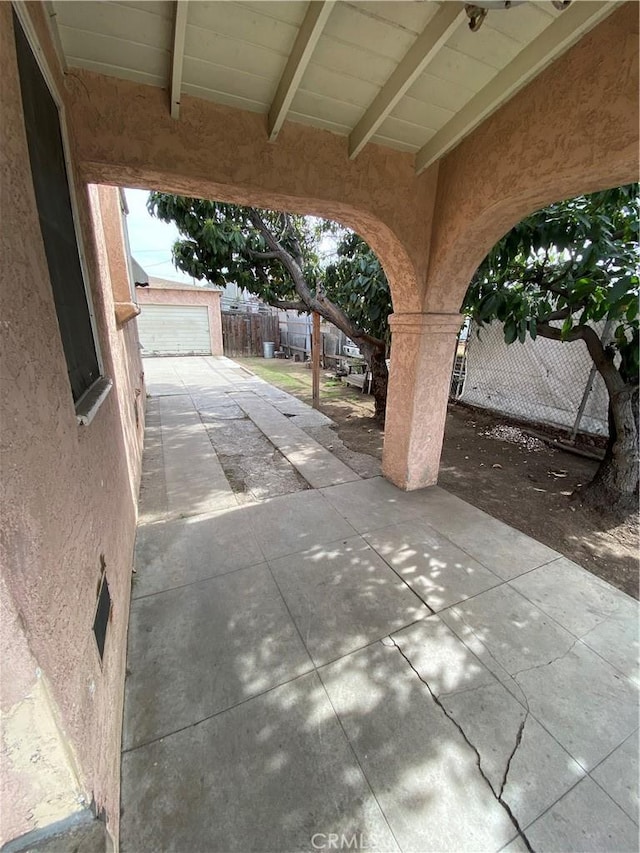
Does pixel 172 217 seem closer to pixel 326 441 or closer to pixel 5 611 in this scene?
pixel 326 441

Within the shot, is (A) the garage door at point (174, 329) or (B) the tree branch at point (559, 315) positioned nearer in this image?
(B) the tree branch at point (559, 315)

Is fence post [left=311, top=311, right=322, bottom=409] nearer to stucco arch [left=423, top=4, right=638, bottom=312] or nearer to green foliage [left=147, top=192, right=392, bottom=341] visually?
green foliage [left=147, top=192, right=392, bottom=341]

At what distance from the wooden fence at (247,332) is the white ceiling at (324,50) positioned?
53.6 ft

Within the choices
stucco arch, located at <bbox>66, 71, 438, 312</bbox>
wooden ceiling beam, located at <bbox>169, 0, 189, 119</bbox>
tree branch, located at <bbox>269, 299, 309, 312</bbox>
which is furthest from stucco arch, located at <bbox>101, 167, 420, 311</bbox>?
tree branch, located at <bbox>269, 299, 309, 312</bbox>

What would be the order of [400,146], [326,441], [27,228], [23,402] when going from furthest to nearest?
1. [326,441]
2. [400,146]
3. [27,228]
4. [23,402]

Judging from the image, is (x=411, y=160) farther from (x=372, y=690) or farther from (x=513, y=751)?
(x=513, y=751)

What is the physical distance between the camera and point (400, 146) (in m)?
2.54

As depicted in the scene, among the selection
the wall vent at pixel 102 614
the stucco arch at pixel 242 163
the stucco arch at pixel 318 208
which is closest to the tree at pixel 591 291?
the stucco arch at pixel 318 208

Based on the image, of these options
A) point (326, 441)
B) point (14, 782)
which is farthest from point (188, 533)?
point (326, 441)

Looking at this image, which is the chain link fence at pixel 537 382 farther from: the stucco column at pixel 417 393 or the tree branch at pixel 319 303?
the stucco column at pixel 417 393

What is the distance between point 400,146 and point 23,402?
3062mm

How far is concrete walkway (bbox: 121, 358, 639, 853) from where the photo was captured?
1.27 m

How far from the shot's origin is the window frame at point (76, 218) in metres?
1.27

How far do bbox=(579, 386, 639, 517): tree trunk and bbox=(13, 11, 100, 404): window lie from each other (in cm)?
467
